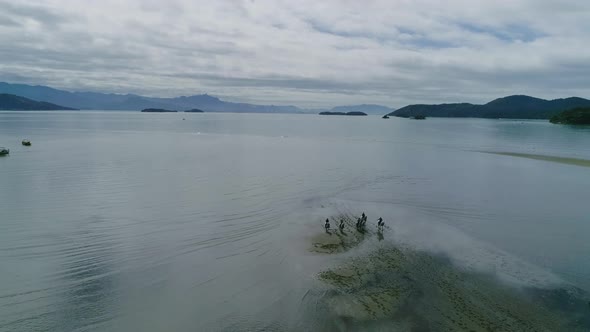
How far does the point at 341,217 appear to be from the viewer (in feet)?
97.1

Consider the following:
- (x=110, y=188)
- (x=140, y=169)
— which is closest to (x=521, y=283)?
(x=110, y=188)

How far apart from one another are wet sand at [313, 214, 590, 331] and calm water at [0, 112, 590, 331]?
1536mm

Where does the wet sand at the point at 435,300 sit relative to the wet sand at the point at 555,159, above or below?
below

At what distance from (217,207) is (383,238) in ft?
48.5

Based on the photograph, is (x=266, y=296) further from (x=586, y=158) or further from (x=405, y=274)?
A: (x=586, y=158)

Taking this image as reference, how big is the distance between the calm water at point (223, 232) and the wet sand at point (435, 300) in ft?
5.04

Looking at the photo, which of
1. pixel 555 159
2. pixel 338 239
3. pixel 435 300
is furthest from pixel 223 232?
pixel 555 159

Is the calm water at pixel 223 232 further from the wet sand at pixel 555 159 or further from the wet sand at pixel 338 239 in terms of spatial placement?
the wet sand at pixel 555 159

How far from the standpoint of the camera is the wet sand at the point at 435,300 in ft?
49.1

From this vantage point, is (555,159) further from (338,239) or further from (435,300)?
(435,300)

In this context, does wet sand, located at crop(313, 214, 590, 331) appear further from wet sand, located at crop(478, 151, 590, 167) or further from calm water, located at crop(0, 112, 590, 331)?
wet sand, located at crop(478, 151, 590, 167)

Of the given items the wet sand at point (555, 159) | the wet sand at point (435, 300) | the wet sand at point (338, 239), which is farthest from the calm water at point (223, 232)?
the wet sand at point (555, 159)

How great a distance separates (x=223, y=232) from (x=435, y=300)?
14801 millimetres

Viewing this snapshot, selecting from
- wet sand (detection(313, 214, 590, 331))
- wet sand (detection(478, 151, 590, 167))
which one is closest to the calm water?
wet sand (detection(313, 214, 590, 331))
